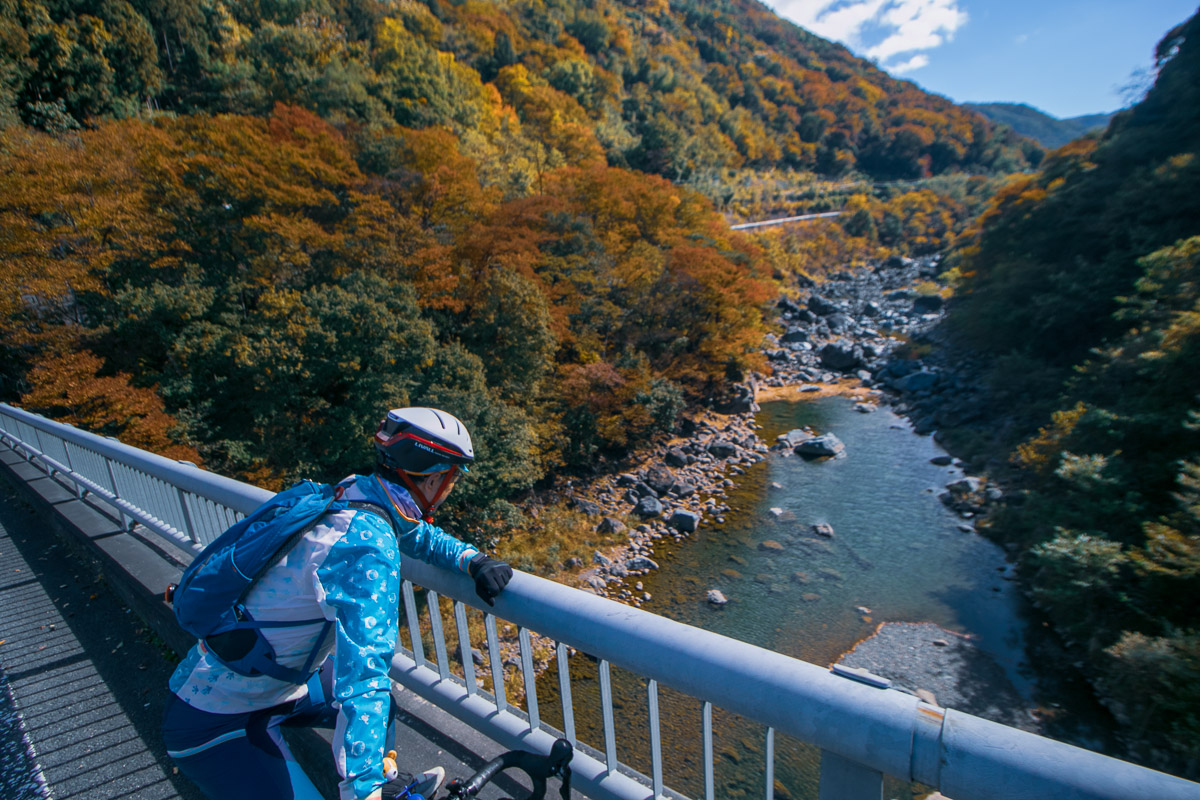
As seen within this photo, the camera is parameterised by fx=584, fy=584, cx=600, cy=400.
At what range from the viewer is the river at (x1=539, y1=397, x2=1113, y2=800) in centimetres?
834

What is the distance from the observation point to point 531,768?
5.09 feet

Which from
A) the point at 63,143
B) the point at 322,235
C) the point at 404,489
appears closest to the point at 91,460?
the point at 404,489

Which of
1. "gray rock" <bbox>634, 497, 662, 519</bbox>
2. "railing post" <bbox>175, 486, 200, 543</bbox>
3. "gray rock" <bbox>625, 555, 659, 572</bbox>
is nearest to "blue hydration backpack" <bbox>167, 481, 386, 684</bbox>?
"railing post" <bbox>175, 486, 200, 543</bbox>

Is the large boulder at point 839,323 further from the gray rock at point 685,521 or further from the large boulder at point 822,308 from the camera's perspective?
the gray rock at point 685,521

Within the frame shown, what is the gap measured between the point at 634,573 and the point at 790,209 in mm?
53866

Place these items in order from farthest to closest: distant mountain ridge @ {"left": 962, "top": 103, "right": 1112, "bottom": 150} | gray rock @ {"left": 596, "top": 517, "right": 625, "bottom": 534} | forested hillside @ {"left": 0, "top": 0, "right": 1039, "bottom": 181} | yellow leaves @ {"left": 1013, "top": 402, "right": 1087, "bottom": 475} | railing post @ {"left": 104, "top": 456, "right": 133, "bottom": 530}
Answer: distant mountain ridge @ {"left": 962, "top": 103, "right": 1112, "bottom": 150} → forested hillside @ {"left": 0, "top": 0, "right": 1039, "bottom": 181} → gray rock @ {"left": 596, "top": 517, "right": 625, "bottom": 534} → yellow leaves @ {"left": 1013, "top": 402, "right": 1087, "bottom": 475} → railing post @ {"left": 104, "top": 456, "right": 133, "bottom": 530}

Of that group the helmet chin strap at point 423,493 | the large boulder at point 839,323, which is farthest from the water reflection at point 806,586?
the large boulder at point 839,323

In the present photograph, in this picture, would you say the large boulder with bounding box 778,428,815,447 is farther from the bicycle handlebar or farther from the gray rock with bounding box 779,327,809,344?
the bicycle handlebar

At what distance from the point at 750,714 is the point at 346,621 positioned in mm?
968

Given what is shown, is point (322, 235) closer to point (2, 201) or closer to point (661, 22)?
point (2, 201)

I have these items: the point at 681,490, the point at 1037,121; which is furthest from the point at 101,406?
the point at 1037,121

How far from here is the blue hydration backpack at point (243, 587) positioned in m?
1.53

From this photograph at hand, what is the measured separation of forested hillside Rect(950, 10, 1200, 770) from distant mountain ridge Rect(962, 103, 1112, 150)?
170 meters

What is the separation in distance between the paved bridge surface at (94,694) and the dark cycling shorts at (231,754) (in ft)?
1.40
